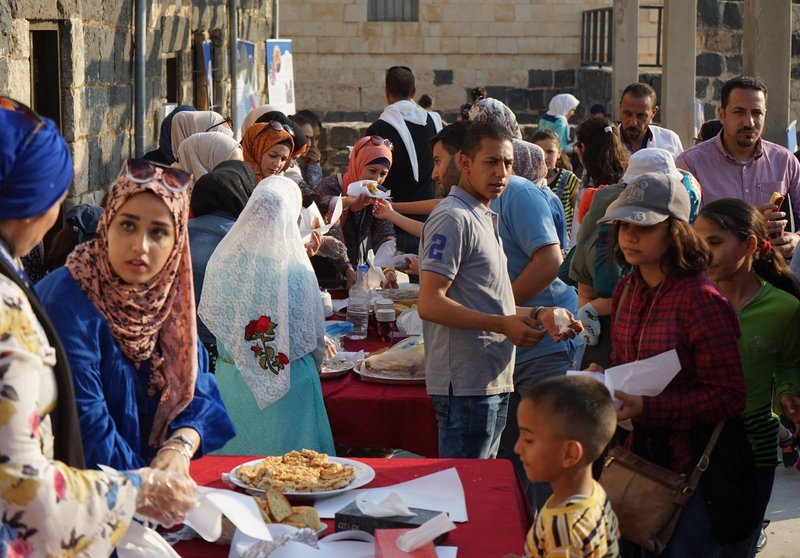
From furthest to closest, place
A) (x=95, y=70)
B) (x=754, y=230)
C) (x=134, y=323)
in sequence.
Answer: (x=95, y=70) → (x=754, y=230) → (x=134, y=323)

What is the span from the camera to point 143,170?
2807mm

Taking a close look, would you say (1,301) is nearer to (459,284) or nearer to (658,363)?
(658,363)

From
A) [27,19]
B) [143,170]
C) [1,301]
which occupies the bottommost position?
[1,301]

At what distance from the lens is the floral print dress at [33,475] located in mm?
1941

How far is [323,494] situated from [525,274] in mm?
1744

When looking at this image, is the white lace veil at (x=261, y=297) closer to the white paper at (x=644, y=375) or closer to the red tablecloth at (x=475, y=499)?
the red tablecloth at (x=475, y=499)

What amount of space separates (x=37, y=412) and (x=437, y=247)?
227 centimetres

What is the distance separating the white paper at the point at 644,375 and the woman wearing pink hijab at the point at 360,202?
3535 mm

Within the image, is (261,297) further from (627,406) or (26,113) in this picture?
(26,113)

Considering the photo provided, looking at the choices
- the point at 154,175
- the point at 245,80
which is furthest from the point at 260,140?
the point at 245,80

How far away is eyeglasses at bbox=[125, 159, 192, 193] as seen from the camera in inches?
110

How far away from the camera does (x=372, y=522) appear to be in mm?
2926

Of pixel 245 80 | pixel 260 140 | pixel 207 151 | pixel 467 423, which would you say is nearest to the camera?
pixel 467 423

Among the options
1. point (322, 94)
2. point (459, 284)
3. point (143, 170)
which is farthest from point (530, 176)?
point (322, 94)
